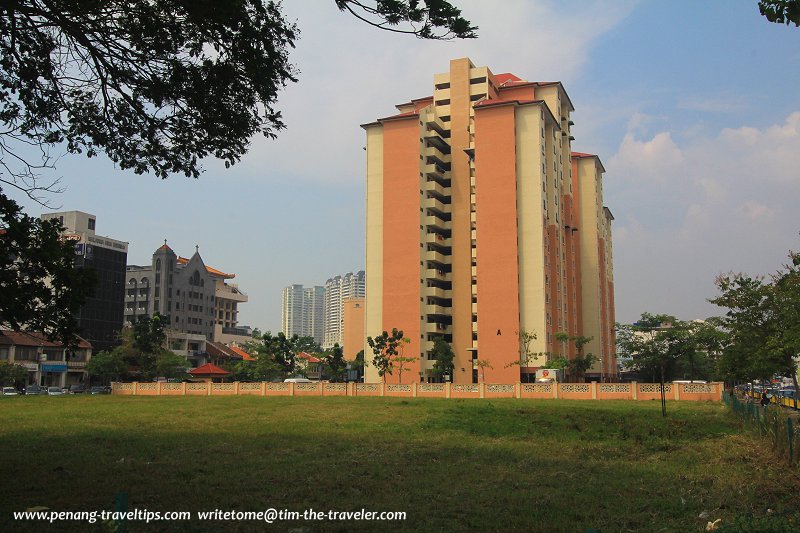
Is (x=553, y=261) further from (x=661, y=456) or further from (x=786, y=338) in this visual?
(x=661, y=456)

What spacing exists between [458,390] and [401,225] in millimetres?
31700

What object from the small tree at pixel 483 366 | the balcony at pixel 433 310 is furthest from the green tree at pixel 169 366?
the small tree at pixel 483 366

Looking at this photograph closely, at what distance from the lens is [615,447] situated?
1869 cm

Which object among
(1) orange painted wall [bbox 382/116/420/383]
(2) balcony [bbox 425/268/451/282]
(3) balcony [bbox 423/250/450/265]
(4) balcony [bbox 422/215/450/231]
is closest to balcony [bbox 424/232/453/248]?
(4) balcony [bbox 422/215/450/231]

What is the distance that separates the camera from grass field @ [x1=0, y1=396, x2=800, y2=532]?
1101 centimetres

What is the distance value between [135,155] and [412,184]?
204 feet

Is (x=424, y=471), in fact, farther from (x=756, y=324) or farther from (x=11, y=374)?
(x=11, y=374)

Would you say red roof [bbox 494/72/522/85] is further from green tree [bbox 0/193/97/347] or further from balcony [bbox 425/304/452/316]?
green tree [bbox 0/193/97/347]

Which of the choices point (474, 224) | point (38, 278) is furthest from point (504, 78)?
point (38, 278)

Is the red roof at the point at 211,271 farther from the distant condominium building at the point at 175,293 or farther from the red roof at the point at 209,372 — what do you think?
the red roof at the point at 209,372

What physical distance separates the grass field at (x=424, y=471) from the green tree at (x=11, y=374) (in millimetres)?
50476

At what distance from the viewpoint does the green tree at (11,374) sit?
6875 centimetres

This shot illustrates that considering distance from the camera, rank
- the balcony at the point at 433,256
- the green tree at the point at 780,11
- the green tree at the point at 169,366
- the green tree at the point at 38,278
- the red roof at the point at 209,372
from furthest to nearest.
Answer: the balcony at the point at 433,256, the green tree at the point at 169,366, the red roof at the point at 209,372, the green tree at the point at 38,278, the green tree at the point at 780,11

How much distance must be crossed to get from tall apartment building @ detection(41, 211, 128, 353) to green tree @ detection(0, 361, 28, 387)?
19.7 meters
